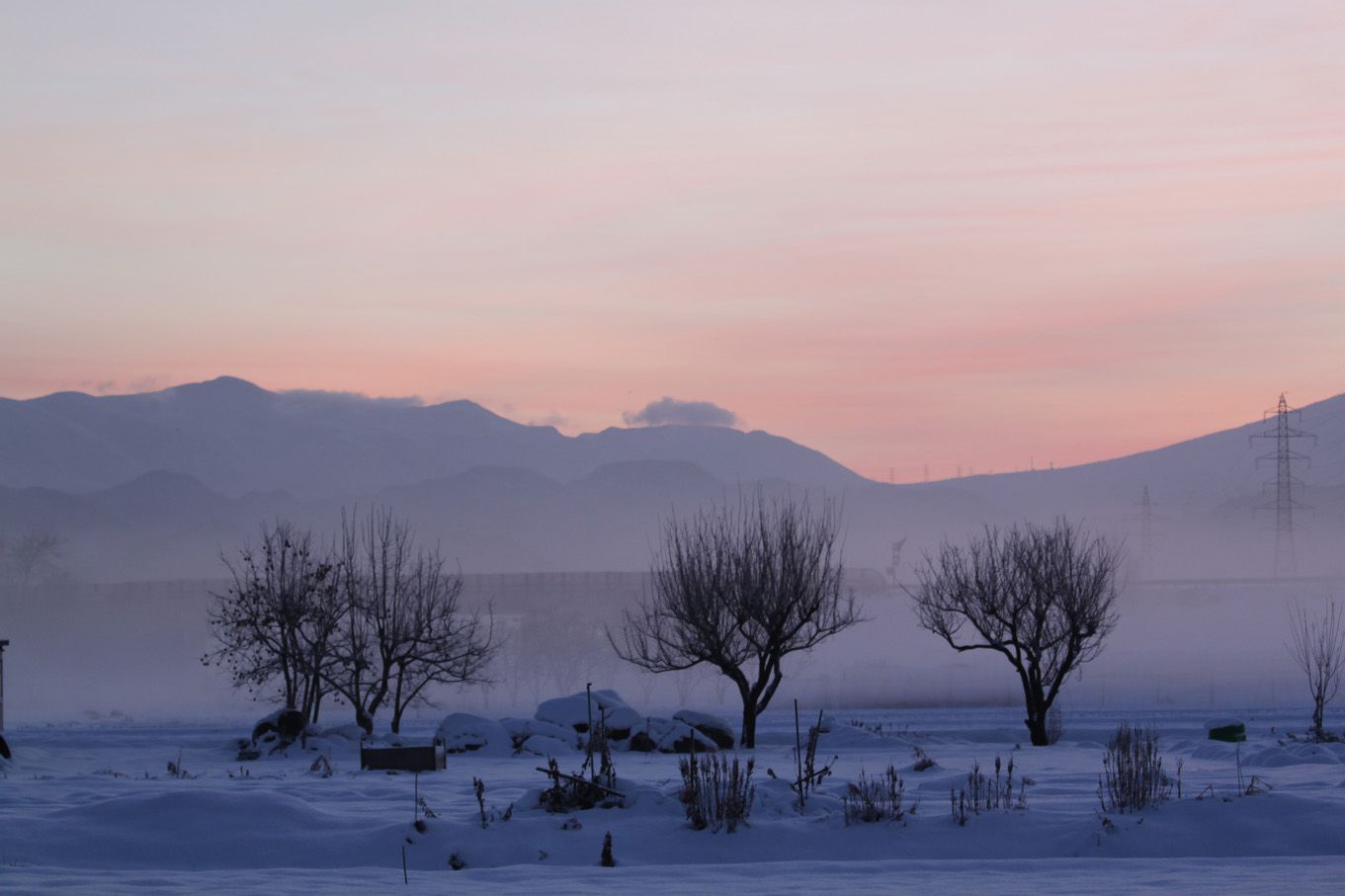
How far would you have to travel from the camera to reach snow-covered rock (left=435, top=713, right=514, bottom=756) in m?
30.0

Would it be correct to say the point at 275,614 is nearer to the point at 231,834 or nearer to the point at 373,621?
the point at 373,621

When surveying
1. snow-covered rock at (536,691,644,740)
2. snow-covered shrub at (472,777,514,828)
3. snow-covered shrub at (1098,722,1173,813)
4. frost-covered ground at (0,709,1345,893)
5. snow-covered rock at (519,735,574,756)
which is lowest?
snow-covered rock at (519,735,574,756)

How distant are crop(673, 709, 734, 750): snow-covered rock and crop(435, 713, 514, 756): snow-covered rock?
4120 mm

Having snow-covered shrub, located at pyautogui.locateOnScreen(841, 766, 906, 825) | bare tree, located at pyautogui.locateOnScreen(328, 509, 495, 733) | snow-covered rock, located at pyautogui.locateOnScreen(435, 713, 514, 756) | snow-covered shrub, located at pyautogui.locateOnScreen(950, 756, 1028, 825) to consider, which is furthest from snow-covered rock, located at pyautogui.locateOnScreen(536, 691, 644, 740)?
snow-covered shrub, located at pyautogui.locateOnScreen(841, 766, 906, 825)

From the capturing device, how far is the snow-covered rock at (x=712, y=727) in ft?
104

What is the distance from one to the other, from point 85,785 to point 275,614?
52.6 feet

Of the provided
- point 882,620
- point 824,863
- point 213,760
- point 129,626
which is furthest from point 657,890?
point 882,620

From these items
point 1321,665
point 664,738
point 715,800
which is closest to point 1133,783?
point 715,800

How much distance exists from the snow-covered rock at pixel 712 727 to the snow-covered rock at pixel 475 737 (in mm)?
4120

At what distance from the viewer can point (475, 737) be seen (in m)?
30.5

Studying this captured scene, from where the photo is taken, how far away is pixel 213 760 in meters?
28.9

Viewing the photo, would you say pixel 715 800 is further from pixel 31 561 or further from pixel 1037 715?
pixel 31 561

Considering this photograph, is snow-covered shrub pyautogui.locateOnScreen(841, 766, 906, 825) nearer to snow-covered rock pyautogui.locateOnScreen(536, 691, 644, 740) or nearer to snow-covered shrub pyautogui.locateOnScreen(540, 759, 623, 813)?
snow-covered shrub pyautogui.locateOnScreen(540, 759, 623, 813)

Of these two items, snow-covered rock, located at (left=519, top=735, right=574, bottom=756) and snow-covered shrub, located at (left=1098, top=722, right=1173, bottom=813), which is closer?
snow-covered shrub, located at (left=1098, top=722, right=1173, bottom=813)
